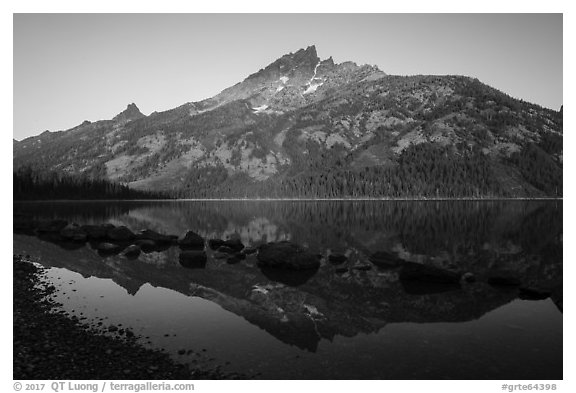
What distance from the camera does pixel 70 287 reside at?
2916cm

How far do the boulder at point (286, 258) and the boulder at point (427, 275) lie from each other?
8.98 metres

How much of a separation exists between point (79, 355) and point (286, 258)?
2266cm

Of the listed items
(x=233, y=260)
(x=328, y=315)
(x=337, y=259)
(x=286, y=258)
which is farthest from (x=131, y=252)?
(x=328, y=315)

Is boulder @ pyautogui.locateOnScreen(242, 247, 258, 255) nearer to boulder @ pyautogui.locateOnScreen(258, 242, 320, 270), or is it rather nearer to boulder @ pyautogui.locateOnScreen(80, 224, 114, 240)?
boulder @ pyautogui.locateOnScreen(258, 242, 320, 270)

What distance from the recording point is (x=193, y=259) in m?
39.5

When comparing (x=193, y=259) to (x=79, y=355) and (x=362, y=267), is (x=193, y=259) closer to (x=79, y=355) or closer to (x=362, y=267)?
(x=362, y=267)

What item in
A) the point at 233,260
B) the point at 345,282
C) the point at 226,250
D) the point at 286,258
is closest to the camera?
the point at 345,282

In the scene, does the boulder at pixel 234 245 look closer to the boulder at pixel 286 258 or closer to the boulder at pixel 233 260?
the boulder at pixel 233 260

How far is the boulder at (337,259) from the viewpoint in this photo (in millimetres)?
39766

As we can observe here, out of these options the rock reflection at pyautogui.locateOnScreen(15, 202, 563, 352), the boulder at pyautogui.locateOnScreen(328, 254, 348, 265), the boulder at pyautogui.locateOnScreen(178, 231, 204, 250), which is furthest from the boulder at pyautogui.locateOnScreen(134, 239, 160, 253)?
the boulder at pyautogui.locateOnScreen(328, 254, 348, 265)

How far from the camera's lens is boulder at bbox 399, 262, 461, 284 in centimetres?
3128

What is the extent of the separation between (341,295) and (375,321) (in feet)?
18.2

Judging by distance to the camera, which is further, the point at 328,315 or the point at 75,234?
the point at 75,234

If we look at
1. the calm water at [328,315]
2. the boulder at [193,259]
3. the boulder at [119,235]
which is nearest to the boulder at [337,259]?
the calm water at [328,315]
